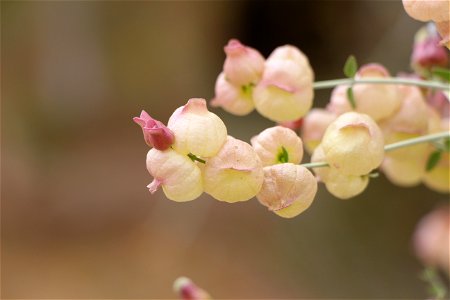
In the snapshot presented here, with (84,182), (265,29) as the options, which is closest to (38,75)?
(84,182)

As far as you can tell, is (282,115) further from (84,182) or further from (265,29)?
(265,29)

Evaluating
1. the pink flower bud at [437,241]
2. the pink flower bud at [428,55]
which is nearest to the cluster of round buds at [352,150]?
the pink flower bud at [428,55]

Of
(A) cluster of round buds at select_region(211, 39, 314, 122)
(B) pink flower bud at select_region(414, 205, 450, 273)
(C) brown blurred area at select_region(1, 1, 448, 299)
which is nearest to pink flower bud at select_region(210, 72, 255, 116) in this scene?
(A) cluster of round buds at select_region(211, 39, 314, 122)

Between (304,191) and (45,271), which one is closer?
(304,191)

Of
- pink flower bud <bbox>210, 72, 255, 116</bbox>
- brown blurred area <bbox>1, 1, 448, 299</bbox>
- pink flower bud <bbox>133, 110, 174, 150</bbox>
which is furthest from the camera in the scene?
brown blurred area <bbox>1, 1, 448, 299</bbox>

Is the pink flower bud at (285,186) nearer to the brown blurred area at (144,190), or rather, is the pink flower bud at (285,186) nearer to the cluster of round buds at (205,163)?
the cluster of round buds at (205,163)

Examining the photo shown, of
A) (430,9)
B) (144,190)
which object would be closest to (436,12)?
(430,9)

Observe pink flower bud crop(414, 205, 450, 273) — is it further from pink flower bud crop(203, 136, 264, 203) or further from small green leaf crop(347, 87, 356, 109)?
pink flower bud crop(203, 136, 264, 203)
